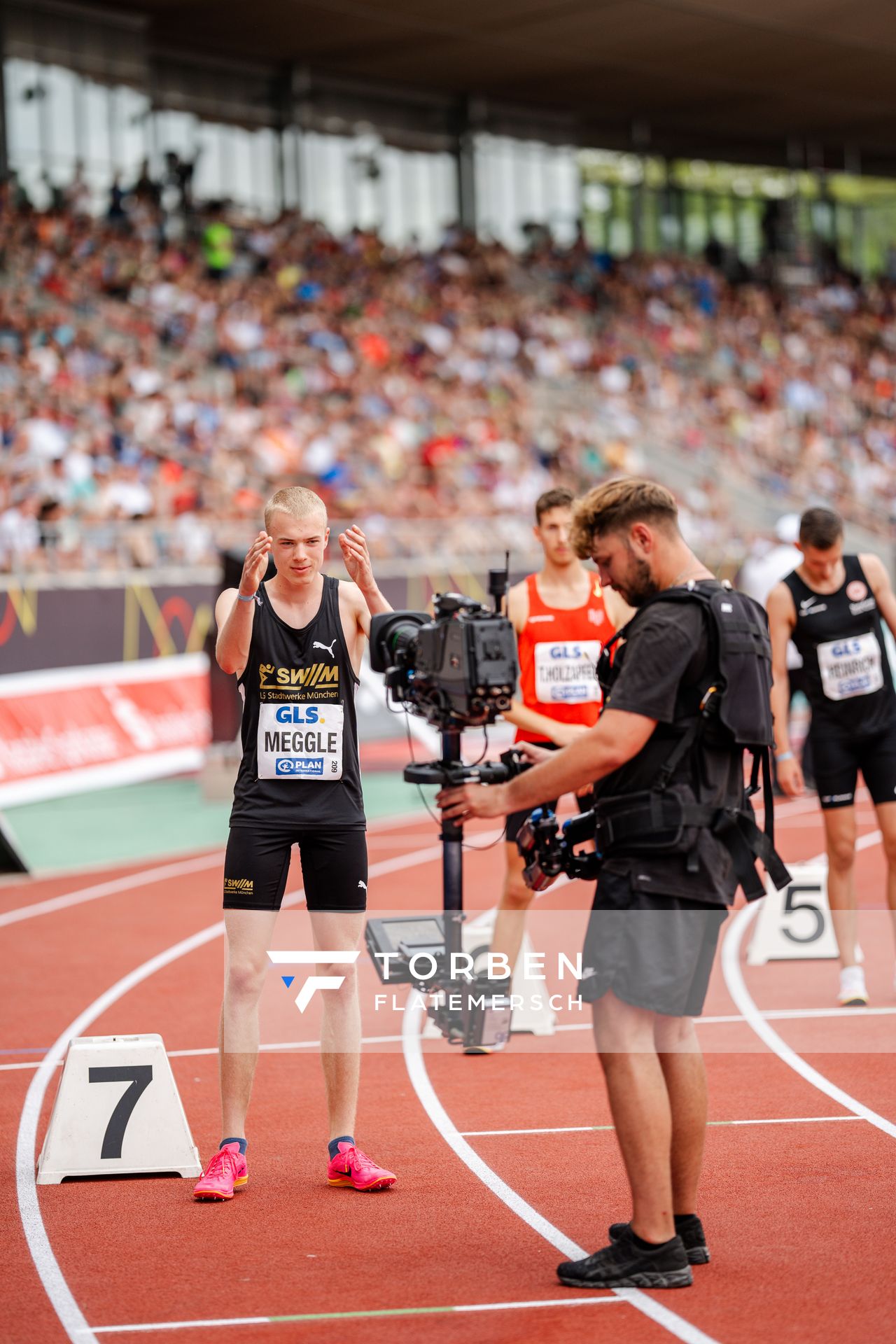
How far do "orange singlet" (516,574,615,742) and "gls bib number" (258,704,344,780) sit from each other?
1.97 metres

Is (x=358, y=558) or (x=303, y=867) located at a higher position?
(x=358, y=558)

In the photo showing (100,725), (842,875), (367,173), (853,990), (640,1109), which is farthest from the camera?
(367,173)

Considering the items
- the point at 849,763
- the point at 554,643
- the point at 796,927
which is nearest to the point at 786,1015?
the point at 849,763

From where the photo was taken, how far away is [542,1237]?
16.5ft

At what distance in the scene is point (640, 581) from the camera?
461cm

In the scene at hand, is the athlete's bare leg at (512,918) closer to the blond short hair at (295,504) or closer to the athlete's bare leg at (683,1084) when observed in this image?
the blond short hair at (295,504)

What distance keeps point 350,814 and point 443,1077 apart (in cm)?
191

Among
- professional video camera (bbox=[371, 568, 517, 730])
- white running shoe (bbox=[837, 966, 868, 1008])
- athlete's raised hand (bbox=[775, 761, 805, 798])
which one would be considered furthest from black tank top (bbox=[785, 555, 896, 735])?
professional video camera (bbox=[371, 568, 517, 730])

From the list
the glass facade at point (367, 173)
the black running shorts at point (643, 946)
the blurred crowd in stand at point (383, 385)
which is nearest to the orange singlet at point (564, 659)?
the black running shorts at point (643, 946)

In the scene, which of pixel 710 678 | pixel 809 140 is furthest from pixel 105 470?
pixel 809 140

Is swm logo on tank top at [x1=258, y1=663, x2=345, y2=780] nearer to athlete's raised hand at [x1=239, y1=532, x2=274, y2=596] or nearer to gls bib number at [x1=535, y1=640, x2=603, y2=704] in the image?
athlete's raised hand at [x1=239, y1=532, x2=274, y2=596]

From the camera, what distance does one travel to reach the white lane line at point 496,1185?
4328 millimetres

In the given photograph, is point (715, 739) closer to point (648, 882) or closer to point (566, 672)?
point (648, 882)

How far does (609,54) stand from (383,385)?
10599 millimetres
